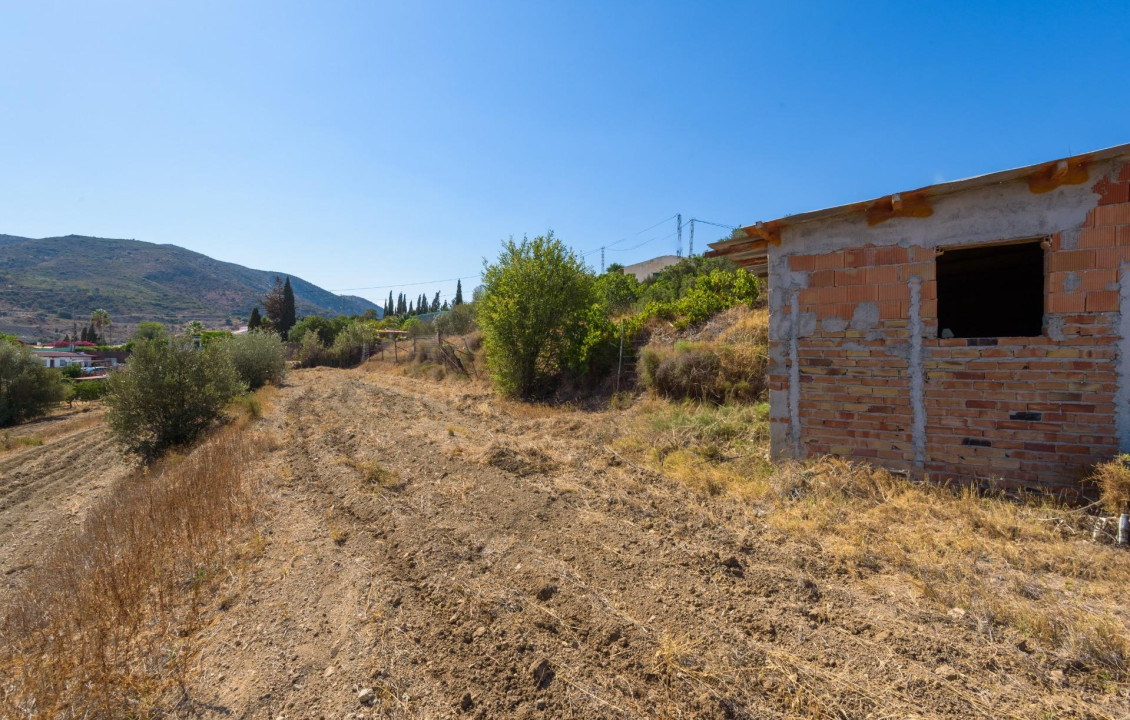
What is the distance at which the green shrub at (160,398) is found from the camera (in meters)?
12.4

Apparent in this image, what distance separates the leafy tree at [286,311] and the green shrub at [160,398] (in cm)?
4519

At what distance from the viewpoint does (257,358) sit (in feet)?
81.8

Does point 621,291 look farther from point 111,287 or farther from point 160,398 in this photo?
point 111,287

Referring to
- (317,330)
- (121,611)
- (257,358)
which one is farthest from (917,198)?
(317,330)

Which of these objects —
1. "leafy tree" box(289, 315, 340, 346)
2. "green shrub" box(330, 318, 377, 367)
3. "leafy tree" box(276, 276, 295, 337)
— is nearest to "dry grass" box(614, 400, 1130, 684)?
"green shrub" box(330, 318, 377, 367)

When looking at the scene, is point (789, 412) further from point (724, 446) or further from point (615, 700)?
point (615, 700)

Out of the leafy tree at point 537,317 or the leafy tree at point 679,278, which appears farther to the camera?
the leafy tree at point 679,278

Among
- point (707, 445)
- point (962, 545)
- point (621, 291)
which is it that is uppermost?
point (621, 291)

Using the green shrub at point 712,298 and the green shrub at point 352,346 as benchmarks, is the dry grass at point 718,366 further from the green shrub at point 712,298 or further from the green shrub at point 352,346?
the green shrub at point 352,346

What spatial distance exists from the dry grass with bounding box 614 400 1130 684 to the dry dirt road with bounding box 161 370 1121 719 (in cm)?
22

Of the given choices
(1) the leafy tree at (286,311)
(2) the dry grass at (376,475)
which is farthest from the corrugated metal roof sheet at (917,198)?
(1) the leafy tree at (286,311)

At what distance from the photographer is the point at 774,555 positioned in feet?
12.9

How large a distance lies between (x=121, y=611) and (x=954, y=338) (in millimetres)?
8174

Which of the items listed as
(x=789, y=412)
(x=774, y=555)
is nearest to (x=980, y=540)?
(x=774, y=555)
